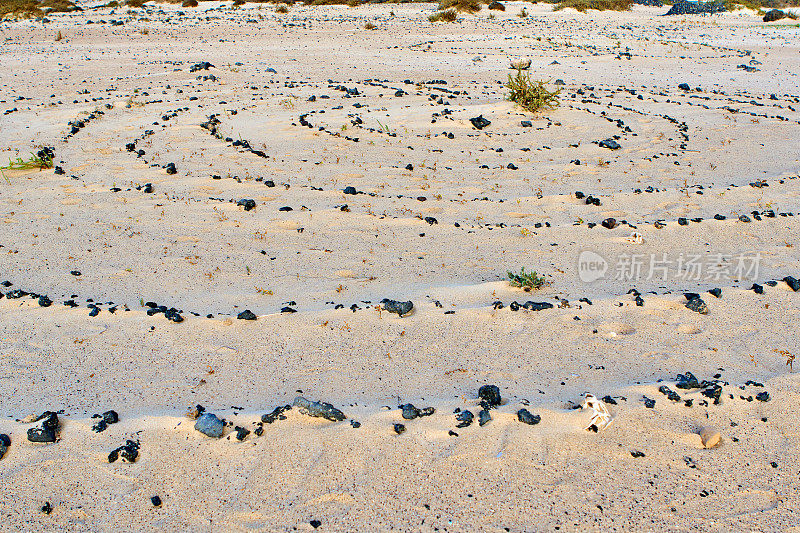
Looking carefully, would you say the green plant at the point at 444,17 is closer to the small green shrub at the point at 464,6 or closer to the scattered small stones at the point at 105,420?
the small green shrub at the point at 464,6

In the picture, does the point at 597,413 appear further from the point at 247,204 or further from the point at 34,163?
the point at 34,163

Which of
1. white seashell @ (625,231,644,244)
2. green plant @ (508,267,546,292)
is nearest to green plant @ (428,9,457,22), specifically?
white seashell @ (625,231,644,244)

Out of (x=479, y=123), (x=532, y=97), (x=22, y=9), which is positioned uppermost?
(x=22, y=9)

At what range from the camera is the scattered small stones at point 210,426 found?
2.70 m

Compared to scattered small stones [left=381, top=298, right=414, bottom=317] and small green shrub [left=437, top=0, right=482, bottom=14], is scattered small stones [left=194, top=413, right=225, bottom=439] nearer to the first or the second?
scattered small stones [left=381, top=298, right=414, bottom=317]

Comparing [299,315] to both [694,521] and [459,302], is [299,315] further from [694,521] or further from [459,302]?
[694,521]

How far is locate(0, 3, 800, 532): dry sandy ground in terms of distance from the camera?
8.05 feet

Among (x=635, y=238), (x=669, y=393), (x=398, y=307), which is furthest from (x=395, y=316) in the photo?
(x=635, y=238)

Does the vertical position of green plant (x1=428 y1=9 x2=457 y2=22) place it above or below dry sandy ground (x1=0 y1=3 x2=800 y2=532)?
above

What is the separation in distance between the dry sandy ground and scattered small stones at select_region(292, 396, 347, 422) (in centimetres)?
5

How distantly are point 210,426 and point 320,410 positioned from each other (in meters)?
0.50

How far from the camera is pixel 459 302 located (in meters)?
3.89

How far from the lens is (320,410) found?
2.84 metres

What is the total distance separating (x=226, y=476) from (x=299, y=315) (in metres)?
1.33
